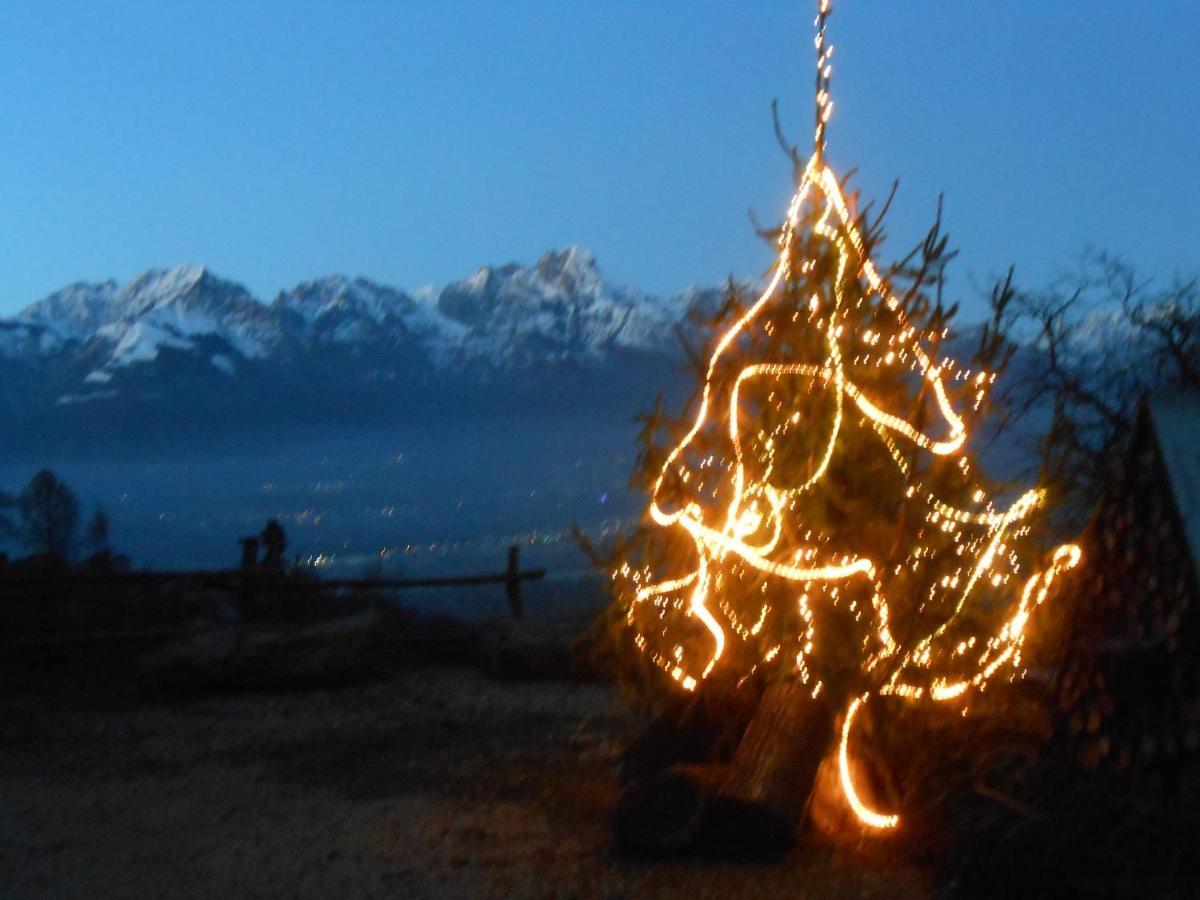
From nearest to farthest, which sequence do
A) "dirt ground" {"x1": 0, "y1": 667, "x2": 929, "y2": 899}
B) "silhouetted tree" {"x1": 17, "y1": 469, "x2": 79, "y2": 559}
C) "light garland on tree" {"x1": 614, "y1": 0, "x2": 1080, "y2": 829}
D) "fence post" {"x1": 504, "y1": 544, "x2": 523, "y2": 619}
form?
"dirt ground" {"x1": 0, "y1": 667, "x2": 929, "y2": 899}, "light garland on tree" {"x1": 614, "y1": 0, "x2": 1080, "y2": 829}, "fence post" {"x1": 504, "y1": 544, "x2": 523, "y2": 619}, "silhouetted tree" {"x1": 17, "y1": 469, "x2": 79, "y2": 559}

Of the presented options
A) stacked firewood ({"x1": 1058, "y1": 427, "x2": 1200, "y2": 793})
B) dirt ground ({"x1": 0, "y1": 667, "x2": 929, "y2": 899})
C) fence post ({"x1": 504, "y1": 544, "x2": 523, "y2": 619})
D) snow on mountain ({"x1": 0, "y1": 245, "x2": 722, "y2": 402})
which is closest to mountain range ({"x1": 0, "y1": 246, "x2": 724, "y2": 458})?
snow on mountain ({"x1": 0, "y1": 245, "x2": 722, "y2": 402})

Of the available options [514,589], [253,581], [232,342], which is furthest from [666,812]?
[232,342]

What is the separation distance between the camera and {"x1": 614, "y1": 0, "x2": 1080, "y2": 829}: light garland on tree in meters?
5.73

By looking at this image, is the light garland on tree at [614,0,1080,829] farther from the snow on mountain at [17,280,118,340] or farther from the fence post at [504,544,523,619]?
the snow on mountain at [17,280,118,340]

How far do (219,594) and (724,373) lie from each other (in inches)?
339

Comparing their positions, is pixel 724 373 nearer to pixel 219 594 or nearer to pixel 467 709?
pixel 467 709

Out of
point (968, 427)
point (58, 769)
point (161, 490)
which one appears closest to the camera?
point (968, 427)

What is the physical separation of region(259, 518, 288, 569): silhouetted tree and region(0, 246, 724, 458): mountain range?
28970 millimetres

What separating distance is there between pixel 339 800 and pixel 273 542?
22.9 ft

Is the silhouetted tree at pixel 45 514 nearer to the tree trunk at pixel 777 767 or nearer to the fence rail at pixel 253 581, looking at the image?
the fence rail at pixel 253 581

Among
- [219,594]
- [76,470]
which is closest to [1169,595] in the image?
[219,594]

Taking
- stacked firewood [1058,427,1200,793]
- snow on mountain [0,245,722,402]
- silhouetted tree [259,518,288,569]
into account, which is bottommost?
silhouetted tree [259,518,288,569]

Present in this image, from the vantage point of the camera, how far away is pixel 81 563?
16.0m

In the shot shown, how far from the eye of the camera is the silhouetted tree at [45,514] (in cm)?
1889
